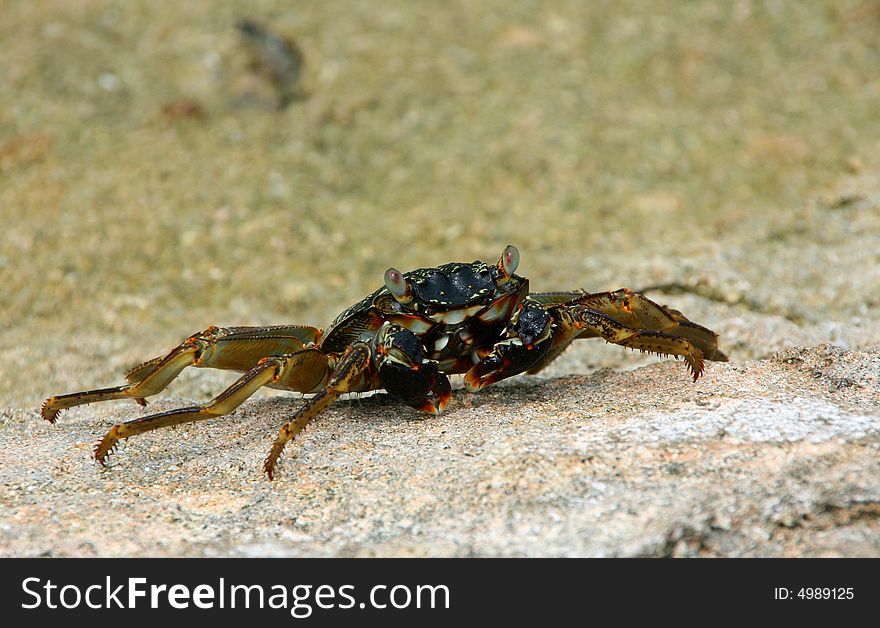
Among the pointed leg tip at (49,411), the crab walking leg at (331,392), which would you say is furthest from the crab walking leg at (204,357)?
the crab walking leg at (331,392)

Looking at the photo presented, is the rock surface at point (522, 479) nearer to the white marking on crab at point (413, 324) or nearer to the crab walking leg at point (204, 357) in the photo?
the crab walking leg at point (204, 357)

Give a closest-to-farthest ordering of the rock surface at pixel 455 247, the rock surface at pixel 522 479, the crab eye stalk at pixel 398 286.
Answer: the rock surface at pixel 522 479 → the rock surface at pixel 455 247 → the crab eye stalk at pixel 398 286

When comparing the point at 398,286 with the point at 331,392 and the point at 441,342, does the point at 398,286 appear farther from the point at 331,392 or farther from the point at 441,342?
the point at 331,392

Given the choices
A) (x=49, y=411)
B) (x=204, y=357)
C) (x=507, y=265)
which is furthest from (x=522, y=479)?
(x=49, y=411)

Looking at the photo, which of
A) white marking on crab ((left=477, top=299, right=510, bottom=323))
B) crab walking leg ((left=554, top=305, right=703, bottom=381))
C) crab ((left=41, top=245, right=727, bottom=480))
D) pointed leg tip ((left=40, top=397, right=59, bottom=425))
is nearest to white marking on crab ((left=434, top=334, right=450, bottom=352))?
crab ((left=41, top=245, right=727, bottom=480))
